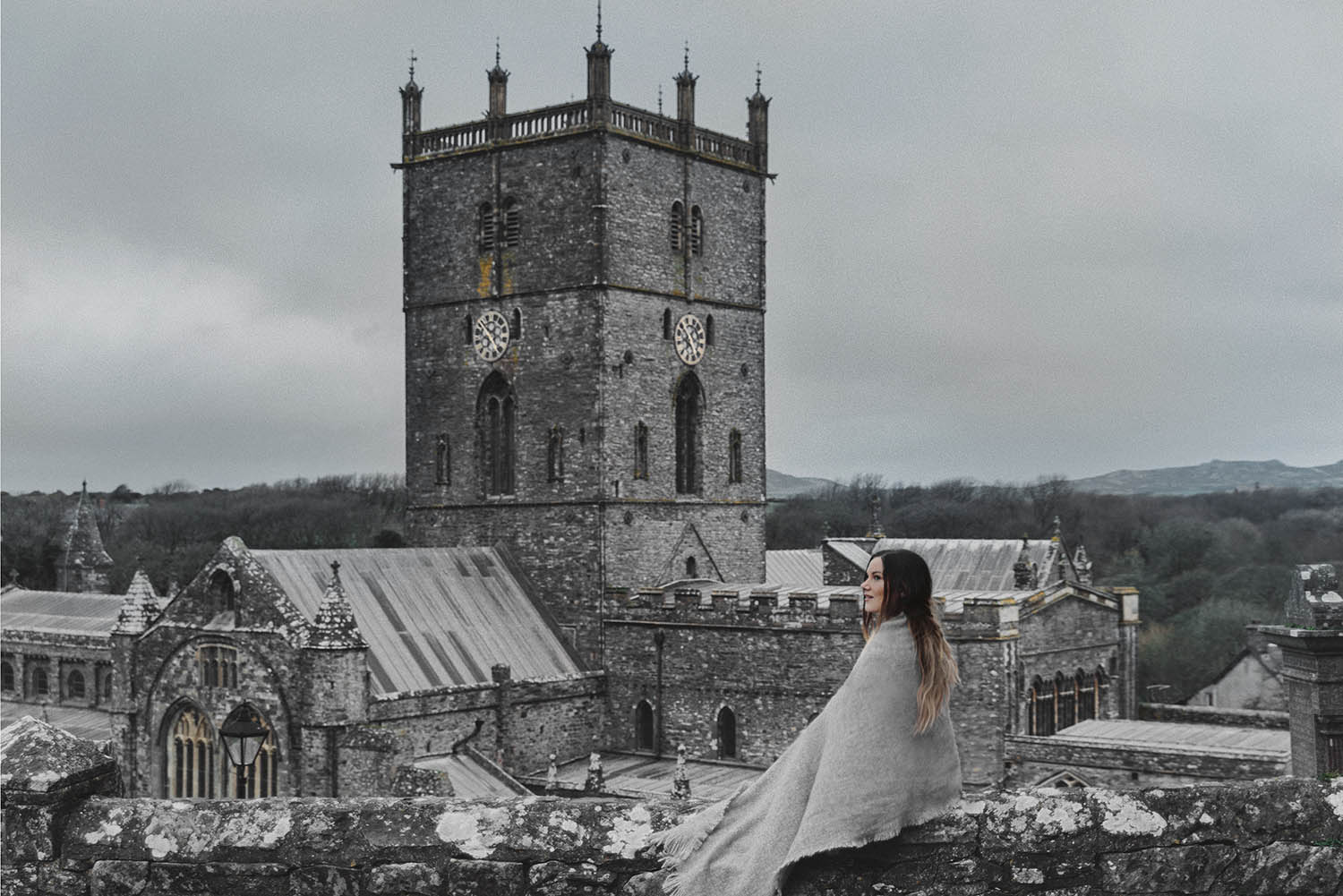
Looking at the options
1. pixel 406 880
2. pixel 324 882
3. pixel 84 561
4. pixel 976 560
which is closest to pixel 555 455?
pixel 976 560

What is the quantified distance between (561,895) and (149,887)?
2.07 m

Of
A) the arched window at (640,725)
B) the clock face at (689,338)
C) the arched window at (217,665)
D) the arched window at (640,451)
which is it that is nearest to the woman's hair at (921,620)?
the arched window at (217,665)

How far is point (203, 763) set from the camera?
32938mm

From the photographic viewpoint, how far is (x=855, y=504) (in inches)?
4296

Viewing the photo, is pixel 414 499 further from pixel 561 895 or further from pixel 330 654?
pixel 561 895

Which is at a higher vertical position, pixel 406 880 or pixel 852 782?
pixel 852 782

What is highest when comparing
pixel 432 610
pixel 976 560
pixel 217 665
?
pixel 976 560

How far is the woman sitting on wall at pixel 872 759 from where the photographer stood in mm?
6156

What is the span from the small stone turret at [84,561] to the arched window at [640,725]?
45.7 m

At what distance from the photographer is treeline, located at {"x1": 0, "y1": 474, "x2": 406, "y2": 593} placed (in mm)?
89125

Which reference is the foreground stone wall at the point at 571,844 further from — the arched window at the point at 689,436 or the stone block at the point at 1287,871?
the arched window at the point at 689,436

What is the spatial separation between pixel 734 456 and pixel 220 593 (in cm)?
1545

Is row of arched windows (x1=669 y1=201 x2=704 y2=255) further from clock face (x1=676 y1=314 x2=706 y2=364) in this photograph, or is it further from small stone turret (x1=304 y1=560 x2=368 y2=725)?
small stone turret (x1=304 y1=560 x2=368 y2=725)

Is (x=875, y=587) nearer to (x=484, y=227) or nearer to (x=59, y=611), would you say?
(x=484, y=227)
